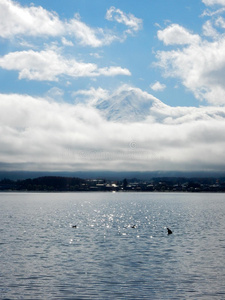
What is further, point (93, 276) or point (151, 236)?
point (151, 236)

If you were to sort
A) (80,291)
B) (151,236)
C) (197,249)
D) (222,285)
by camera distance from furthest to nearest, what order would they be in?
(151,236) → (197,249) → (222,285) → (80,291)

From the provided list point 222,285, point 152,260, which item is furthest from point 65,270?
point 222,285

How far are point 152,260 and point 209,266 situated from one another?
874 cm

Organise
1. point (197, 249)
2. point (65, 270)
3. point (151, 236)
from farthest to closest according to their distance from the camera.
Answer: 1. point (151, 236)
2. point (197, 249)
3. point (65, 270)

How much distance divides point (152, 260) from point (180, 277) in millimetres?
10941

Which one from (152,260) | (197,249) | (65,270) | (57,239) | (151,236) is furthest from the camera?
(151,236)

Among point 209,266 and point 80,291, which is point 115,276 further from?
point 209,266

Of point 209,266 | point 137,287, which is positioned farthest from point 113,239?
point 137,287

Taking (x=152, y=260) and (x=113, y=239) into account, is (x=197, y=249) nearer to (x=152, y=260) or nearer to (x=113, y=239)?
(x=152, y=260)

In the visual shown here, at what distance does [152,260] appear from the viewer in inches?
2378

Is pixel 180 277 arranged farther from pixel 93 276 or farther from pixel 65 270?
pixel 65 270

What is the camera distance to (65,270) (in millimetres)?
53188

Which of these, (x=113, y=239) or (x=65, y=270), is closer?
(x=65, y=270)

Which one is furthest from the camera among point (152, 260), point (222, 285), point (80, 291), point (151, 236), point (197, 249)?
point (151, 236)
